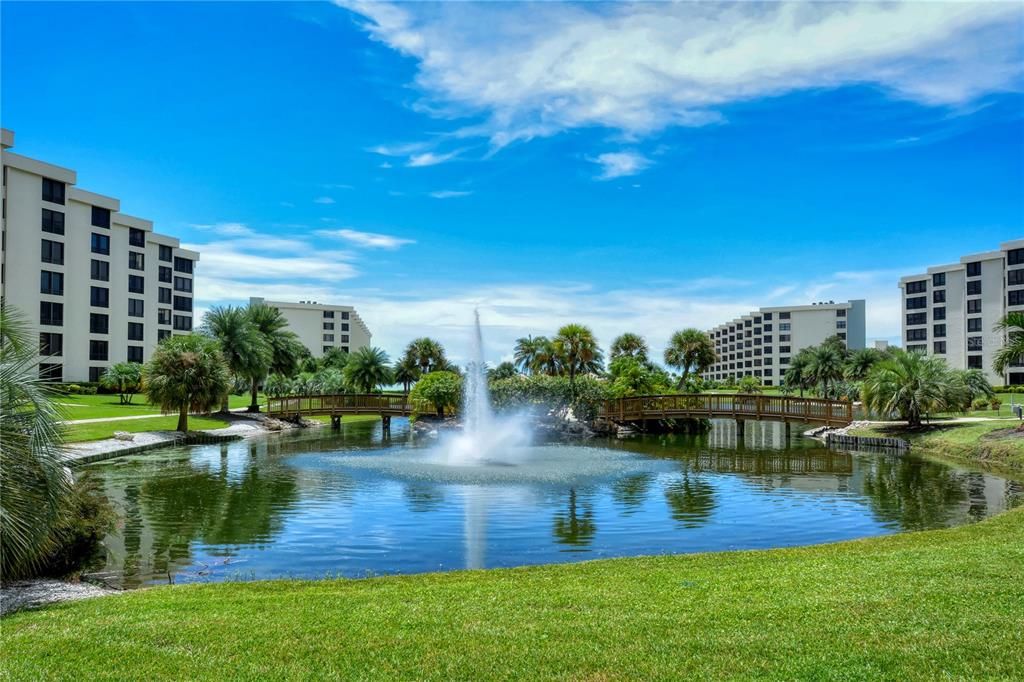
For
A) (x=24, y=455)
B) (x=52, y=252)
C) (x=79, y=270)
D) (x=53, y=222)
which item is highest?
(x=53, y=222)

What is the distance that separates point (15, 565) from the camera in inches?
450

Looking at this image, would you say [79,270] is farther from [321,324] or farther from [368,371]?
[321,324]

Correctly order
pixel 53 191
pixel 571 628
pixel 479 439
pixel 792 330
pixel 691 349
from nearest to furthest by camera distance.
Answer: pixel 571 628
pixel 479 439
pixel 53 191
pixel 691 349
pixel 792 330

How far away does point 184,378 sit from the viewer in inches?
1674

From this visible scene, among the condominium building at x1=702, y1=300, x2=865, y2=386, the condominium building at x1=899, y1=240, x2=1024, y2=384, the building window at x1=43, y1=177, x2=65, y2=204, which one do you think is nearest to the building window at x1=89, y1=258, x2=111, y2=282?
the building window at x1=43, y1=177, x2=65, y2=204

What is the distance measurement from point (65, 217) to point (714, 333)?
474ft

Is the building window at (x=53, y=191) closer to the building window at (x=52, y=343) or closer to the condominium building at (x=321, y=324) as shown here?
the building window at (x=52, y=343)

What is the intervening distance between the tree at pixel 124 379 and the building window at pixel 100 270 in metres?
13.6

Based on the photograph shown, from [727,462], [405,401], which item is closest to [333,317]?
[405,401]

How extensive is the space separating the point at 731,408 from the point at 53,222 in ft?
195

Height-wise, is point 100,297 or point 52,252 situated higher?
point 52,252

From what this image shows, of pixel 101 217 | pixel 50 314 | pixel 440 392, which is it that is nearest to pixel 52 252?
pixel 50 314

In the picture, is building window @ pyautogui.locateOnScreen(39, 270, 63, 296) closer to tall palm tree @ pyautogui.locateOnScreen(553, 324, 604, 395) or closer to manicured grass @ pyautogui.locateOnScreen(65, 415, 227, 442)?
manicured grass @ pyautogui.locateOnScreen(65, 415, 227, 442)

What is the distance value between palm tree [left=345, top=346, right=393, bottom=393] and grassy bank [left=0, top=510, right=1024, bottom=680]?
62586mm
